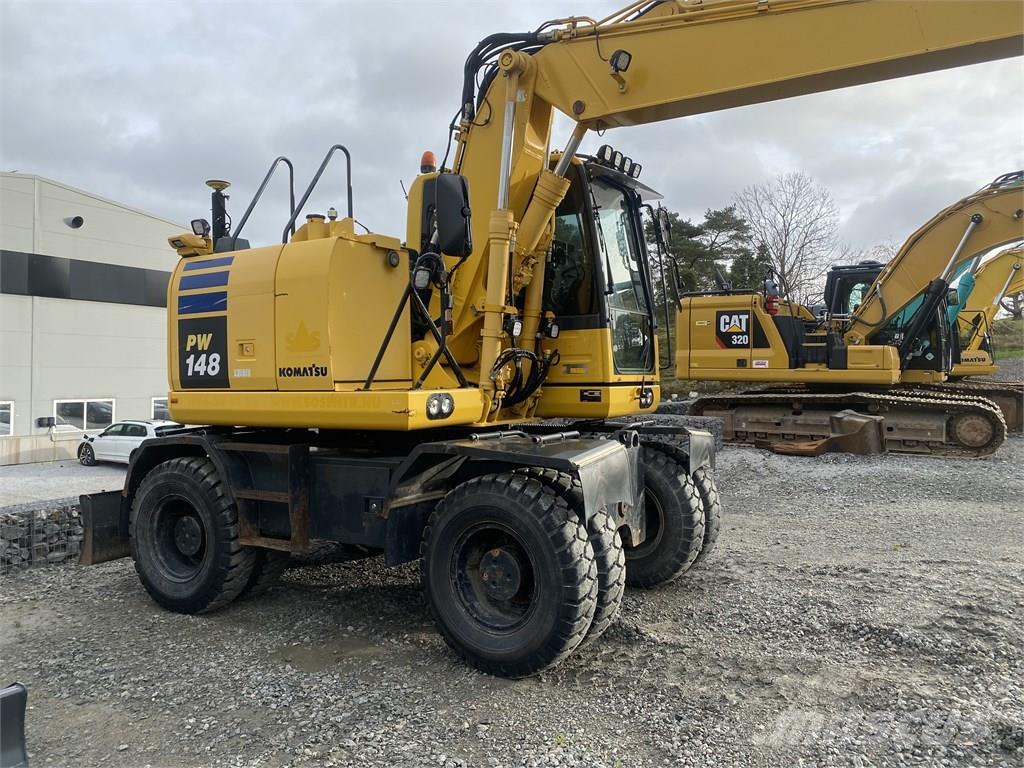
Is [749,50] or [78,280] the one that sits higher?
[78,280]

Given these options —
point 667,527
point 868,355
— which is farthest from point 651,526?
point 868,355

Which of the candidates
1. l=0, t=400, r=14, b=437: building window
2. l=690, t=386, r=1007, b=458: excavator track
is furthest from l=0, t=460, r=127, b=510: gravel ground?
l=690, t=386, r=1007, b=458: excavator track

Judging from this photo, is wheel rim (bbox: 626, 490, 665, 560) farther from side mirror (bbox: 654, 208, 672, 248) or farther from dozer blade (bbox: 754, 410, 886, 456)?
dozer blade (bbox: 754, 410, 886, 456)

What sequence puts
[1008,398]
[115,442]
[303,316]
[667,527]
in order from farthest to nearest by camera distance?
[115,442] → [1008,398] → [667,527] → [303,316]

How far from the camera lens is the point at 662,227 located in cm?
581

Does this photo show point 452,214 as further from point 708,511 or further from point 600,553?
point 708,511

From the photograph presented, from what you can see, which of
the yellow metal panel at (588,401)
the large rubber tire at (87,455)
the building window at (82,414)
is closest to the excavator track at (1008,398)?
the yellow metal panel at (588,401)

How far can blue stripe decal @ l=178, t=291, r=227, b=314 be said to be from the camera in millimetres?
5469

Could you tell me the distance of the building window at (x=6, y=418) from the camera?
1928 centimetres

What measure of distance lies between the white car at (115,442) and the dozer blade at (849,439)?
566 inches

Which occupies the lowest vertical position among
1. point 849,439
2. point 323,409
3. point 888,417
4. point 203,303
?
point 849,439

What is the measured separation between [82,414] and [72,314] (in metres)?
2.88

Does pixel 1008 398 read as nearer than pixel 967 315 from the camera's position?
Yes

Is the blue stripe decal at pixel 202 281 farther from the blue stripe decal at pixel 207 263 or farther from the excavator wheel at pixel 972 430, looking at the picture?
the excavator wheel at pixel 972 430
